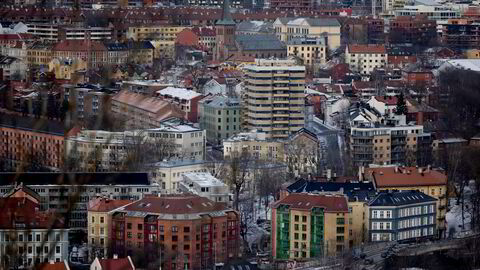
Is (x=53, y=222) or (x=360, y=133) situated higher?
(x=53, y=222)

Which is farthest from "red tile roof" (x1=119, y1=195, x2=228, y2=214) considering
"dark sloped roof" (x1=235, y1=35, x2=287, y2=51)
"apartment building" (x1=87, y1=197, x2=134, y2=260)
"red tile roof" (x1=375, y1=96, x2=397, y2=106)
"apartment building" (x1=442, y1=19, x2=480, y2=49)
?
"apartment building" (x1=442, y1=19, x2=480, y2=49)

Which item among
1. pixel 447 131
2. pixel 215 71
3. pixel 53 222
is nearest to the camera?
pixel 53 222

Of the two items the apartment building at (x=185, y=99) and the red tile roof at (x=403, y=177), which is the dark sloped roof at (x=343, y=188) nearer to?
the red tile roof at (x=403, y=177)

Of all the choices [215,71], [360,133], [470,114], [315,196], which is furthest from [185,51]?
[315,196]

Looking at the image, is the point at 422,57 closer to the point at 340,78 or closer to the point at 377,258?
the point at 340,78

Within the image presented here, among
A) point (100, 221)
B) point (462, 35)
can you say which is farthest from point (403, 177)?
point (462, 35)

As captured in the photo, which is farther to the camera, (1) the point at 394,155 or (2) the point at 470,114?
(2) the point at 470,114

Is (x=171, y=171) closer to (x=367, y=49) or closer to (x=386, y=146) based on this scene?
(x=386, y=146)

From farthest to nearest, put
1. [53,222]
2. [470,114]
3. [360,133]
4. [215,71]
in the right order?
[215,71] → [470,114] → [360,133] → [53,222]
